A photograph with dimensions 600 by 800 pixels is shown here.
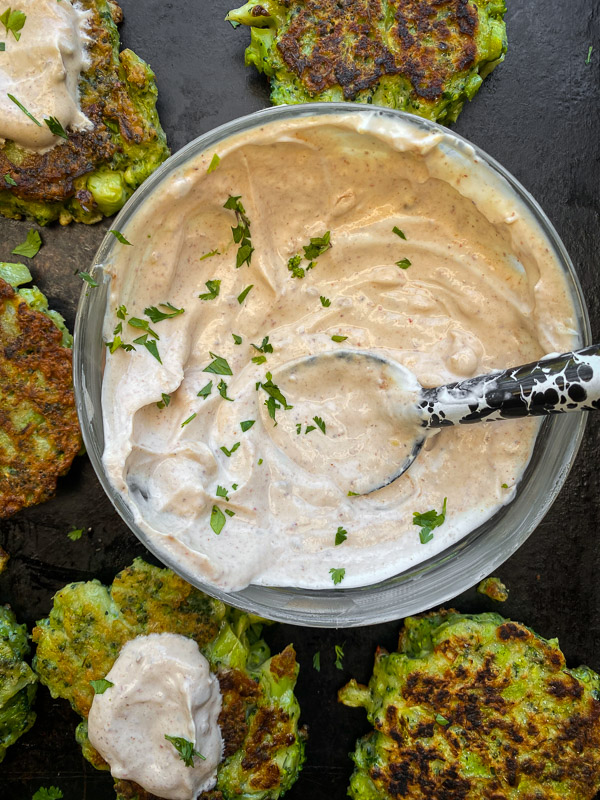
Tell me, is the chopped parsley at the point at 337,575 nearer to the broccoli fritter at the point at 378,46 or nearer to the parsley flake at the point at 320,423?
the parsley flake at the point at 320,423

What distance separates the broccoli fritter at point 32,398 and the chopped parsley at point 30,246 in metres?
0.07

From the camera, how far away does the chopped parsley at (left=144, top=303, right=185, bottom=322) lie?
7.27 feet

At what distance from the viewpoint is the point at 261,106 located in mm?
2527

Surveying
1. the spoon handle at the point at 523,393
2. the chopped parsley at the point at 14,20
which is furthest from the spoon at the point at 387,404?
the chopped parsley at the point at 14,20

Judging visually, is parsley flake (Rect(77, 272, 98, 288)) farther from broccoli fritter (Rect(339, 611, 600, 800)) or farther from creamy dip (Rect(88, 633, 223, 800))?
broccoli fritter (Rect(339, 611, 600, 800))

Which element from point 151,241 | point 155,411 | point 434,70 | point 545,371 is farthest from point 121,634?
point 434,70

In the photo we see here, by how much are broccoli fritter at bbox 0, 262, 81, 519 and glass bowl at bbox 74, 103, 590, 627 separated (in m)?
0.26

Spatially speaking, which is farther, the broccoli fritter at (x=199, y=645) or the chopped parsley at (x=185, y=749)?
the broccoli fritter at (x=199, y=645)

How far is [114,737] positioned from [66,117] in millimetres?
2176

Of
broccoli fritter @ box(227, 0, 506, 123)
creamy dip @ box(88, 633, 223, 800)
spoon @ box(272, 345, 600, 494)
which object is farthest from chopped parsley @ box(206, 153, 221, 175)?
creamy dip @ box(88, 633, 223, 800)

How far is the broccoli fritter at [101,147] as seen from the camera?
2322 millimetres

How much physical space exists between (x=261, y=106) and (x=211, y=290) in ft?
2.61

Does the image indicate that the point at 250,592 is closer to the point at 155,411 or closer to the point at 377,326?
the point at 155,411

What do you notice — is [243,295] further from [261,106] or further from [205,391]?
[261,106]
